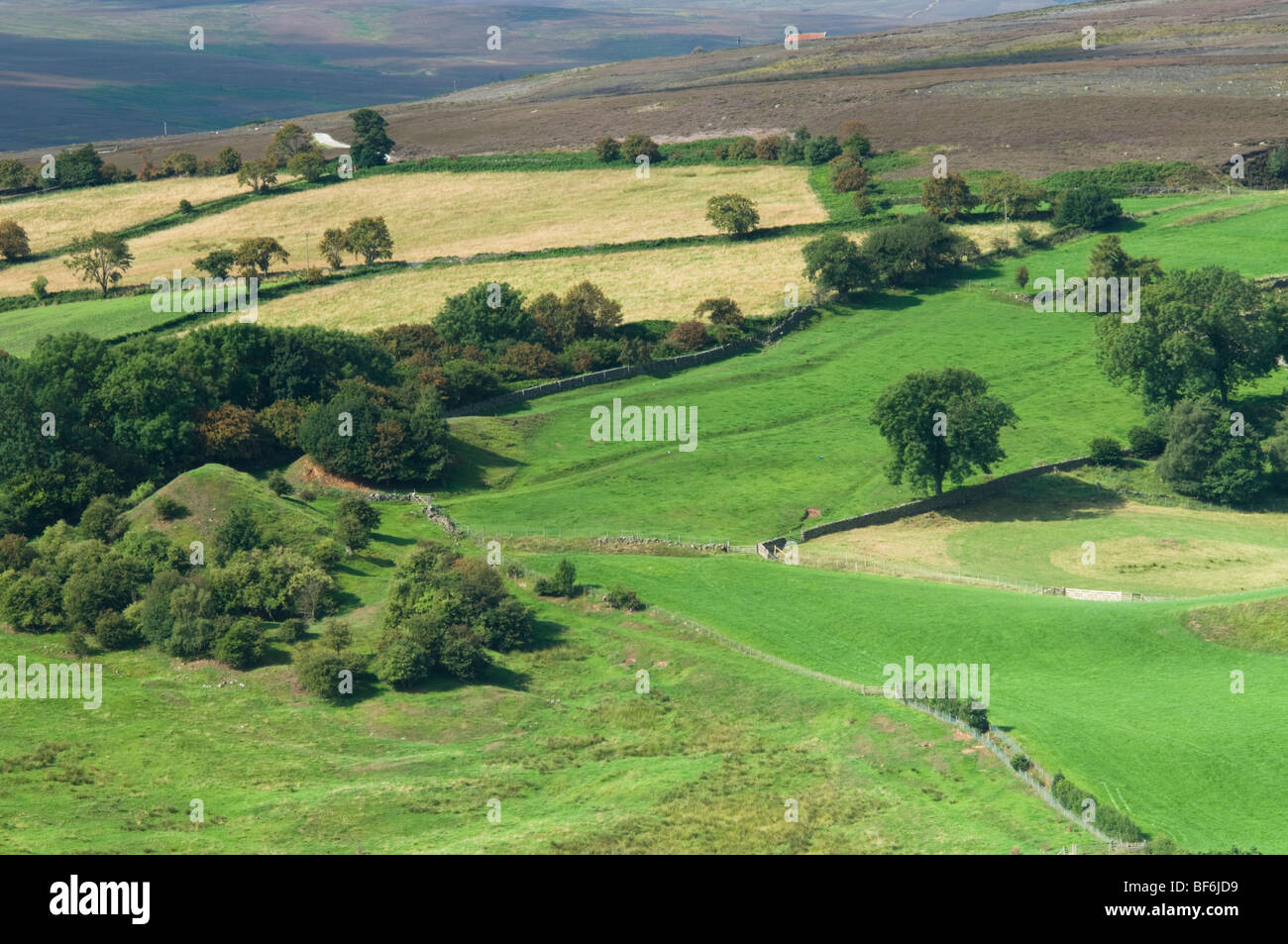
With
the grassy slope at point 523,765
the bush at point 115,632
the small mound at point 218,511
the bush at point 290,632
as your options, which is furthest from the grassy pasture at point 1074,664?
the bush at point 115,632

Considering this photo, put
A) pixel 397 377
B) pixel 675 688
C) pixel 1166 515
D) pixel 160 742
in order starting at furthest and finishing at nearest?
pixel 397 377 → pixel 1166 515 → pixel 675 688 → pixel 160 742

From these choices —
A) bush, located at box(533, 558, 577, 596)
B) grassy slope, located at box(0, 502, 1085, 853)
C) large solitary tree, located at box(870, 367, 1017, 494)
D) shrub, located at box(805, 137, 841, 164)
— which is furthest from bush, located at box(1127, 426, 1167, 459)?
shrub, located at box(805, 137, 841, 164)

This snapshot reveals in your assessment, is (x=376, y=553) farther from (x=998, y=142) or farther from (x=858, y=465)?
(x=998, y=142)

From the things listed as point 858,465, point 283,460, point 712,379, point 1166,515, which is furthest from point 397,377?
point 1166,515

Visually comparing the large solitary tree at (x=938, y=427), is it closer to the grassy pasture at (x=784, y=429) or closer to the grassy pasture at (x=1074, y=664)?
the grassy pasture at (x=784, y=429)

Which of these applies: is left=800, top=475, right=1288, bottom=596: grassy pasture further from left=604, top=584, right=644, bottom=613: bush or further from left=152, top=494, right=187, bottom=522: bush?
left=152, top=494, right=187, bottom=522: bush

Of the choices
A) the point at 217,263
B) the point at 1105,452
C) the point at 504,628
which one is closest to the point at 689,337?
the point at 1105,452
